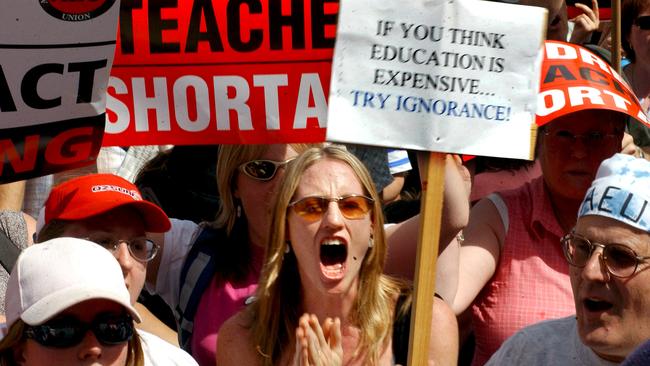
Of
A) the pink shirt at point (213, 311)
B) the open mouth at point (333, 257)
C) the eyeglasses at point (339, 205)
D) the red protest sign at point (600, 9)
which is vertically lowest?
the pink shirt at point (213, 311)

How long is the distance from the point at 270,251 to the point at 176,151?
50.6 inches

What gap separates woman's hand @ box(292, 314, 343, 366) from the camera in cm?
362

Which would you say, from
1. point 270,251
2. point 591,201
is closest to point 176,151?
point 270,251

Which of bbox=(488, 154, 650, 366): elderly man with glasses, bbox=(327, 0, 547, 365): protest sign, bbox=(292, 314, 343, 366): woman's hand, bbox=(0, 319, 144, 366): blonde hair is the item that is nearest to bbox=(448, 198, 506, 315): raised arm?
bbox=(488, 154, 650, 366): elderly man with glasses

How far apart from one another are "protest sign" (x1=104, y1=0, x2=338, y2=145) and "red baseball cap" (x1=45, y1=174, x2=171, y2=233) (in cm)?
33

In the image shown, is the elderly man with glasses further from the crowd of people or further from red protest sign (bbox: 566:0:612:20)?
red protest sign (bbox: 566:0:612:20)

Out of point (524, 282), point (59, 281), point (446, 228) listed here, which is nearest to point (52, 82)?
point (59, 281)

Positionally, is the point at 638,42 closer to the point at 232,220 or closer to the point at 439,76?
the point at 232,220

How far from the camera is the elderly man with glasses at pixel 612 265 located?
359cm

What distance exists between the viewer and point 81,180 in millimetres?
4266

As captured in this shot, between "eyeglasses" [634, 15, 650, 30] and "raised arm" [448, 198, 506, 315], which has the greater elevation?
"eyeglasses" [634, 15, 650, 30]

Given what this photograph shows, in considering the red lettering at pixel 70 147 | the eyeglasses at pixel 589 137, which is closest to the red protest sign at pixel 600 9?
the eyeglasses at pixel 589 137

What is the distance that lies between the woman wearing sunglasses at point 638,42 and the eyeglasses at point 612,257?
229cm

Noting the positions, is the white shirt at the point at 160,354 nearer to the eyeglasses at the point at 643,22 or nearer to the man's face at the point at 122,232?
the man's face at the point at 122,232
